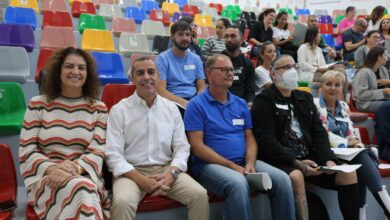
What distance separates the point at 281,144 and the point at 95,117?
110 centimetres

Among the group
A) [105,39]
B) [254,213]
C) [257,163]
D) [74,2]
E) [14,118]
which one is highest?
[74,2]

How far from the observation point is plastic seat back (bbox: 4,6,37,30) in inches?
188

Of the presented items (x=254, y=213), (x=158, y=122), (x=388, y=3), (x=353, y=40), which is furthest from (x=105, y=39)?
(x=388, y=3)

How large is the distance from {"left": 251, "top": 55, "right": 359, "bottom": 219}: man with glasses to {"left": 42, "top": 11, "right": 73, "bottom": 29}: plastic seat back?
3.52 meters

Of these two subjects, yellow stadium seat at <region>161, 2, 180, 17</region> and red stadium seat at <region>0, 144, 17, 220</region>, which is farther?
yellow stadium seat at <region>161, 2, 180, 17</region>

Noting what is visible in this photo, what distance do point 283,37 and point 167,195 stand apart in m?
4.03

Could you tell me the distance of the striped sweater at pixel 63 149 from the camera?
1644mm

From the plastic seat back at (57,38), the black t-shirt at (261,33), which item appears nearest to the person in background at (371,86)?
the black t-shirt at (261,33)

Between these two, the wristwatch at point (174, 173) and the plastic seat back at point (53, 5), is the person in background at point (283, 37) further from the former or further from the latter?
the wristwatch at point (174, 173)

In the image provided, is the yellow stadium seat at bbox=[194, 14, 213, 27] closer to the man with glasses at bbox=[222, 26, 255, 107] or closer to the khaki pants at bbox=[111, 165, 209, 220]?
the man with glasses at bbox=[222, 26, 255, 107]

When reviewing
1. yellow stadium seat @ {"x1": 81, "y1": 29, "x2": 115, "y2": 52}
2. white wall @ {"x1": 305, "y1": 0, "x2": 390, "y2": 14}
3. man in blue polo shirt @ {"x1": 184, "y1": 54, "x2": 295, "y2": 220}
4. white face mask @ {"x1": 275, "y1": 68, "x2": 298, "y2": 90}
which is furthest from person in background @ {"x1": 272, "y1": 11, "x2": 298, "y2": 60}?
white wall @ {"x1": 305, "y1": 0, "x2": 390, "y2": 14}

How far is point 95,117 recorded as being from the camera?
1994 mm

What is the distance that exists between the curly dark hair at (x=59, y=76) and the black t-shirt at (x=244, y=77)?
1.65 meters

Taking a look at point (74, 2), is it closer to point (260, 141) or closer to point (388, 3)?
point (260, 141)
